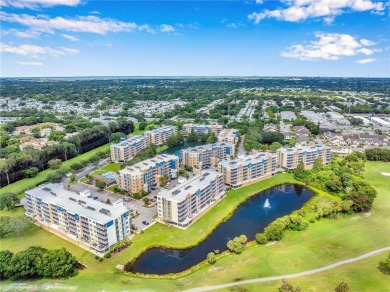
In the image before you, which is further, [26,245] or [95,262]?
[26,245]

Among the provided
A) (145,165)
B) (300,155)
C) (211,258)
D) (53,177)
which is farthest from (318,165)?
(53,177)

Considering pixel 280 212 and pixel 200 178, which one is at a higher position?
pixel 200 178

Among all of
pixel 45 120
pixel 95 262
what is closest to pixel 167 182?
pixel 95 262

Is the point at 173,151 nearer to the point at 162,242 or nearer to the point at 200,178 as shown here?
the point at 200,178

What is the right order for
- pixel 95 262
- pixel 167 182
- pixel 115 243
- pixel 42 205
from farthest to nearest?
pixel 167 182
pixel 42 205
pixel 115 243
pixel 95 262

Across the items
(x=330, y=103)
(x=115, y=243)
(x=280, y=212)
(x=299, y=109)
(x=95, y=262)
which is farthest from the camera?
(x=330, y=103)

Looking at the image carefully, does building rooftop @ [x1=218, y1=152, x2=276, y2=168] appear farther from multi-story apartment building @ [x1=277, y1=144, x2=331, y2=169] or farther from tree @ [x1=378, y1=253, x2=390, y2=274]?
tree @ [x1=378, y1=253, x2=390, y2=274]

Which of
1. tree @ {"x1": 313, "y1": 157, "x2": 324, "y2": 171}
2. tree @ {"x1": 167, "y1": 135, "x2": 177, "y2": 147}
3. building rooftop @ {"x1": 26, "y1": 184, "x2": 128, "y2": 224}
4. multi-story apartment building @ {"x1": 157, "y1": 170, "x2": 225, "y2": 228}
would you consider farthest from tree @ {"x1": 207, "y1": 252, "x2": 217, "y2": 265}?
tree @ {"x1": 167, "y1": 135, "x2": 177, "y2": 147}
